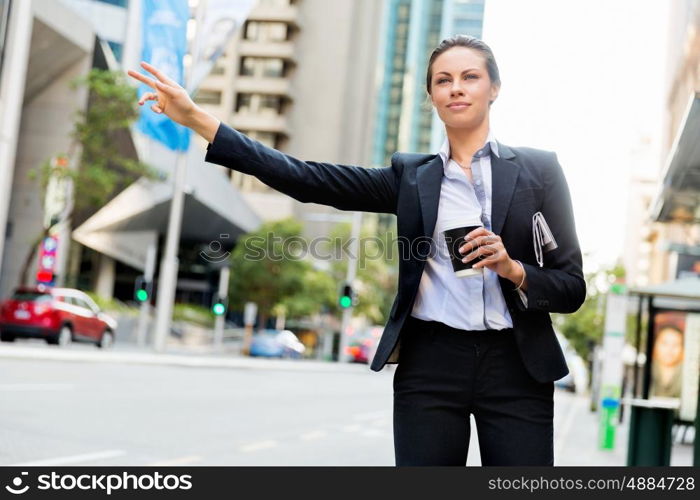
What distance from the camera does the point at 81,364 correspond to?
21.5 meters

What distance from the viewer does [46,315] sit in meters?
26.7

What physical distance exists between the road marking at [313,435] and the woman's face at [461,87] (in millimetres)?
9386

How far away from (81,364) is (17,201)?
19327 mm

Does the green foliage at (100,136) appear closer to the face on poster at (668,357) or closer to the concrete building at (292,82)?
the face on poster at (668,357)

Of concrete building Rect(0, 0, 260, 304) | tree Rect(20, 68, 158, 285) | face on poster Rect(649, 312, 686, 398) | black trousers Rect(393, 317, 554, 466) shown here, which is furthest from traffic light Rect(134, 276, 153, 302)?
black trousers Rect(393, 317, 554, 466)

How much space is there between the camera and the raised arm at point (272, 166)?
2826 millimetres

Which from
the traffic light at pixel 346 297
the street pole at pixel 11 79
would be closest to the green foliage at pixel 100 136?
the street pole at pixel 11 79

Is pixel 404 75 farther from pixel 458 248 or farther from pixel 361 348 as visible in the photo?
pixel 458 248

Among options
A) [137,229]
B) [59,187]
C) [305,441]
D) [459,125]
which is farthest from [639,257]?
[459,125]

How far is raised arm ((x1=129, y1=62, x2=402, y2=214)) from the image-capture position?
2826 millimetres

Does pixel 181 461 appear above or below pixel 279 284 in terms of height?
below

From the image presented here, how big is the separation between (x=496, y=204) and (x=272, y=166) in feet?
1.95

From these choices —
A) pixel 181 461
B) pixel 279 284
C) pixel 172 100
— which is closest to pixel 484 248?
pixel 172 100

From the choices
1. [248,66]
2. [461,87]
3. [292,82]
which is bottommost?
[461,87]
